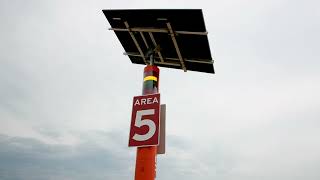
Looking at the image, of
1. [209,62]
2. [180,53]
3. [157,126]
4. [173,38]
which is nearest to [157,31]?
[173,38]

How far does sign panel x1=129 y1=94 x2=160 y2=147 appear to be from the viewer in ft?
37.3

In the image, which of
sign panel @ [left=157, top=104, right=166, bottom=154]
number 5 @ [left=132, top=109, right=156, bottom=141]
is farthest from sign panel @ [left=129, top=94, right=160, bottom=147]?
sign panel @ [left=157, top=104, right=166, bottom=154]

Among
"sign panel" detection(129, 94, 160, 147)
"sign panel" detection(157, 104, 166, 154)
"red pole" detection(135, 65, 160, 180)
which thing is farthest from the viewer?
"sign panel" detection(157, 104, 166, 154)

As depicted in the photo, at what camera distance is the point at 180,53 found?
1345 cm

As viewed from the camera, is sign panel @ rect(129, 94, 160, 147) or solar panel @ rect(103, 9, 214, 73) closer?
sign panel @ rect(129, 94, 160, 147)

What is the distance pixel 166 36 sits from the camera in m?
12.7

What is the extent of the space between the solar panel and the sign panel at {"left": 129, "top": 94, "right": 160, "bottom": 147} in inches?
96.2

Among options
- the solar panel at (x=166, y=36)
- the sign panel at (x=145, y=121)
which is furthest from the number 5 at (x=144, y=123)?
the solar panel at (x=166, y=36)

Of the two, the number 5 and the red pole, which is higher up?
the number 5

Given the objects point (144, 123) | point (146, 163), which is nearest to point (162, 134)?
point (144, 123)

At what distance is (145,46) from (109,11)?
7.64 feet

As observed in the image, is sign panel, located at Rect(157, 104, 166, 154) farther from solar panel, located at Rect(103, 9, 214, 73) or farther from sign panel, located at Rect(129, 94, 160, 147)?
solar panel, located at Rect(103, 9, 214, 73)

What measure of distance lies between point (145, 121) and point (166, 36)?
3450mm

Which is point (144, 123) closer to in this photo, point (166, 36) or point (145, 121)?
point (145, 121)
